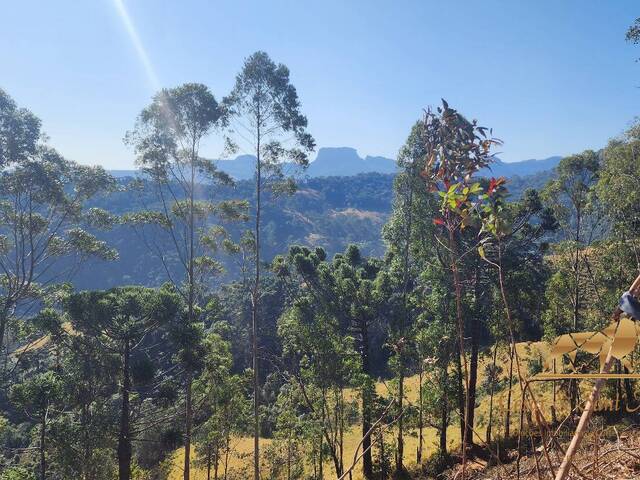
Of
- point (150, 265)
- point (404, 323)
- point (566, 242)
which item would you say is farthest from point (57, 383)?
point (150, 265)

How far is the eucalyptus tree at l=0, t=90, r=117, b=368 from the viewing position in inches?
453

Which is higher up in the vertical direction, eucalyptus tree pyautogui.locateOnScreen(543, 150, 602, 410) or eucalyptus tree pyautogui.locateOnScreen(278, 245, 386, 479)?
eucalyptus tree pyautogui.locateOnScreen(543, 150, 602, 410)

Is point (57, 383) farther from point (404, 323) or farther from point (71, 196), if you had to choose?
point (404, 323)

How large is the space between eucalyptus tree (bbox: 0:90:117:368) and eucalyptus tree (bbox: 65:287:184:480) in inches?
47.3

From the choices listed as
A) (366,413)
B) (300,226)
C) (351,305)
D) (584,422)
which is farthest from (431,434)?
(300,226)

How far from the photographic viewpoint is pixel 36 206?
13023 mm

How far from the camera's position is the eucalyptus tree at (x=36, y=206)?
11.5m

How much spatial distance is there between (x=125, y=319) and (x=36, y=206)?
160 inches

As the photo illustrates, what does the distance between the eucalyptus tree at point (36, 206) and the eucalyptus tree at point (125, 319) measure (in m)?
1.20

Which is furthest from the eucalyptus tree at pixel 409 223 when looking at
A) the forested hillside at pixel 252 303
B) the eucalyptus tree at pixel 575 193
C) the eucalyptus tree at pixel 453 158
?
the eucalyptus tree at pixel 453 158

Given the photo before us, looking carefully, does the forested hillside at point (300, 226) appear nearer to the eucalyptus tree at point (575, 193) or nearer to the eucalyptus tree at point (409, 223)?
the eucalyptus tree at point (575, 193)

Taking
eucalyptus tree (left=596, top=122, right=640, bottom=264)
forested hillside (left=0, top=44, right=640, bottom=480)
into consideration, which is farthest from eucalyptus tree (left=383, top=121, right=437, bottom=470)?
eucalyptus tree (left=596, top=122, right=640, bottom=264)

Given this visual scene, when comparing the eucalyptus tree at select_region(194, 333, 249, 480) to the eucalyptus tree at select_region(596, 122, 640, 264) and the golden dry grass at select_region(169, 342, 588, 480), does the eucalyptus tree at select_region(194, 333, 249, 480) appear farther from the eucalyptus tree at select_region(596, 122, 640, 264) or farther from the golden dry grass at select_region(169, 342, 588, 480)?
the eucalyptus tree at select_region(596, 122, 640, 264)

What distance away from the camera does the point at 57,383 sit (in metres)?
12.3
